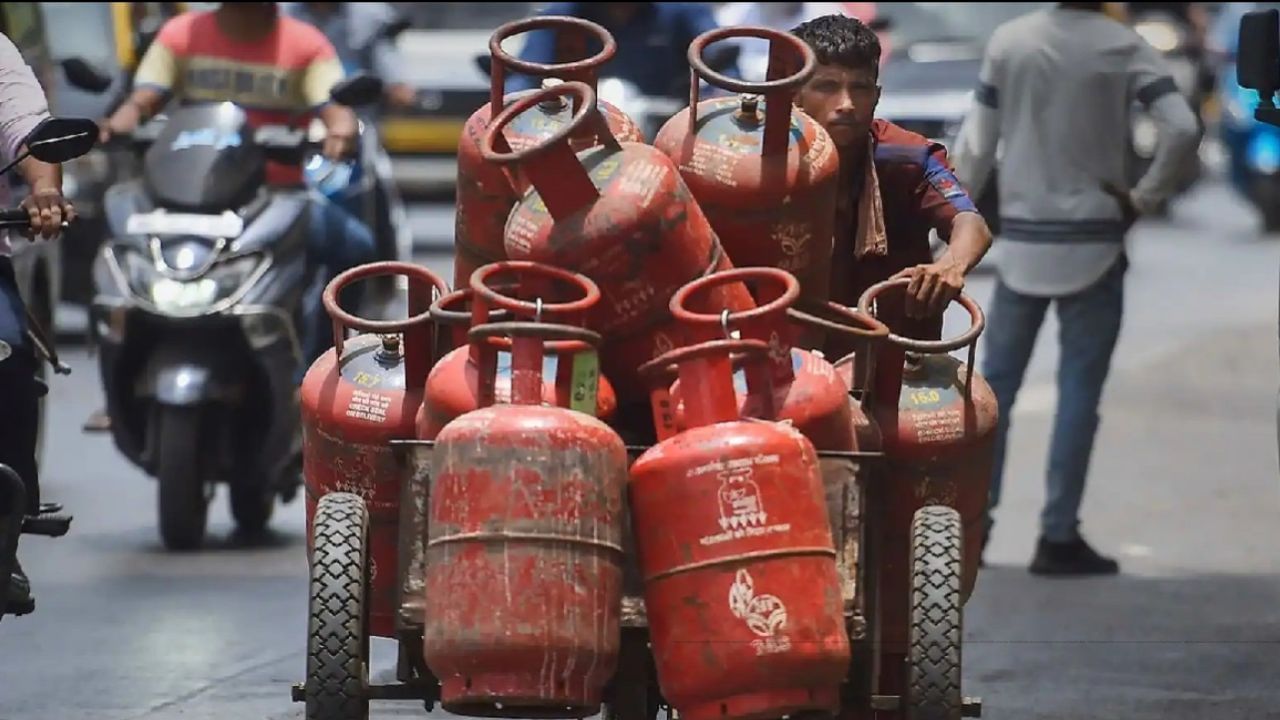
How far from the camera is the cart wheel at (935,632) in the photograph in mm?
5758

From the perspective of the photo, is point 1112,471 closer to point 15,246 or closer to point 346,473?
point 15,246

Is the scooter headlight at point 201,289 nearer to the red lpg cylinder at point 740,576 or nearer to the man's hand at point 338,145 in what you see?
the man's hand at point 338,145

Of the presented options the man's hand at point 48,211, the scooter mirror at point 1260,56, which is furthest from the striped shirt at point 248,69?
the man's hand at point 48,211

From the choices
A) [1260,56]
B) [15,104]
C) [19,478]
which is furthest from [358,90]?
[19,478]

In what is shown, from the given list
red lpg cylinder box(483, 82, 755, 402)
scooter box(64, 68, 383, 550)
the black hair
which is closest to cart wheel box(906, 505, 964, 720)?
red lpg cylinder box(483, 82, 755, 402)

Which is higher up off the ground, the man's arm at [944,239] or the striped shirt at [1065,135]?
the man's arm at [944,239]

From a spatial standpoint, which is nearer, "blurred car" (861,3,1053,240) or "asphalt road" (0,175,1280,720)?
"asphalt road" (0,175,1280,720)

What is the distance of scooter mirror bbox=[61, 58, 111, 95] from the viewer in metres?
10.5

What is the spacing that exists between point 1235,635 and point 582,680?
3.87 meters

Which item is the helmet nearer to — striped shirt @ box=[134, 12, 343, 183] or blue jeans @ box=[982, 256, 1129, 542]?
striped shirt @ box=[134, 12, 343, 183]

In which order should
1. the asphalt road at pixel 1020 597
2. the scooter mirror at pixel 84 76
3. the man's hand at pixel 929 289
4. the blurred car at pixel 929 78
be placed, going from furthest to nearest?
the blurred car at pixel 929 78, the scooter mirror at pixel 84 76, the asphalt road at pixel 1020 597, the man's hand at pixel 929 289

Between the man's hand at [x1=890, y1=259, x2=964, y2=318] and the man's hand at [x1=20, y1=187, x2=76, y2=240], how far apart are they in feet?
6.56

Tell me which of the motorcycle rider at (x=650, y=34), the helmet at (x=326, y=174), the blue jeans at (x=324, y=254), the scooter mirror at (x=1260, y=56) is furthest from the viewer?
the motorcycle rider at (x=650, y=34)

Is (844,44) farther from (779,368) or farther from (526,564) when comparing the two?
(526,564)
